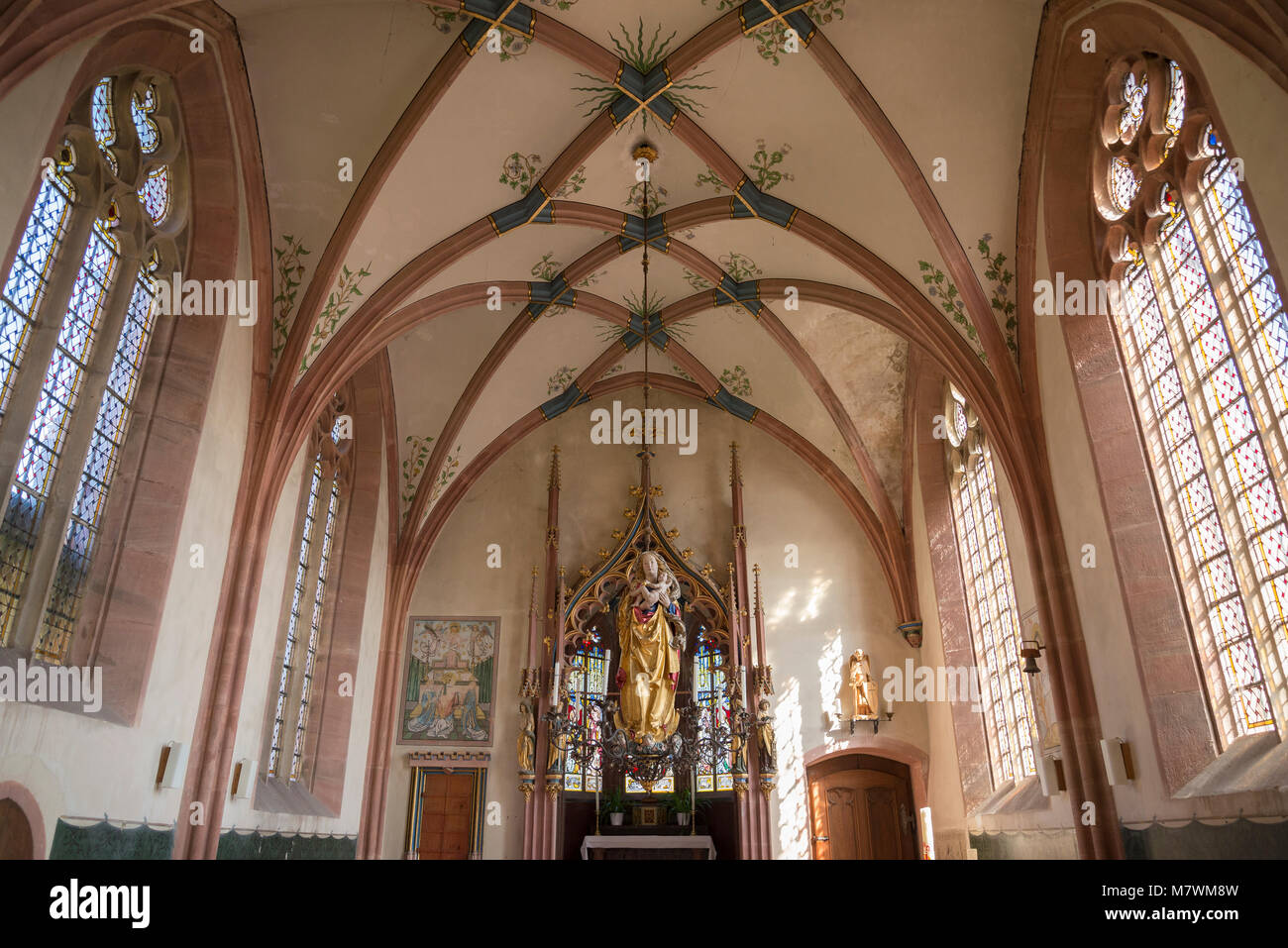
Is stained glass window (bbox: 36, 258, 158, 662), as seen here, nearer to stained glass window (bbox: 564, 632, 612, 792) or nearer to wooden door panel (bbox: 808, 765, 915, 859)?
stained glass window (bbox: 564, 632, 612, 792)

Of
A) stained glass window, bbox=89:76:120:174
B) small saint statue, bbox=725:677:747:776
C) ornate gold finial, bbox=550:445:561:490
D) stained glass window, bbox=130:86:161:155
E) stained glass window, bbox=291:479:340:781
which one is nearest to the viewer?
stained glass window, bbox=89:76:120:174

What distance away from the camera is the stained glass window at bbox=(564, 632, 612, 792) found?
42.9ft

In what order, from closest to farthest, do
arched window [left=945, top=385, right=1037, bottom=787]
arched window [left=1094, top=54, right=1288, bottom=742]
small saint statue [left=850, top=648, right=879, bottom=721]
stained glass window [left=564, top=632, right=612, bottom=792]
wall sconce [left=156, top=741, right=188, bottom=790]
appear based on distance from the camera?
arched window [left=1094, top=54, right=1288, bottom=742], wall sconce [left=156, top=741, right=188, bottom=790], arched window [left=945, top=385, right=1037, bottom=787], small saint statue [left=850, top=648, right=879, bottom=721], stained glass window [left=564, top=632, right=612, bottom=792]

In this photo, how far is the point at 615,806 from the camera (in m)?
13.0

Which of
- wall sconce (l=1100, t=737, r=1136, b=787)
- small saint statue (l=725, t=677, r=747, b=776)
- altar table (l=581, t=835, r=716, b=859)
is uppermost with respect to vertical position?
small saint statue (l=725, t=677, r=747, b=776)

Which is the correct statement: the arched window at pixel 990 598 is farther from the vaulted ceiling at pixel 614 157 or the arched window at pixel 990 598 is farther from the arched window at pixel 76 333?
the arched window at pixel 76 333

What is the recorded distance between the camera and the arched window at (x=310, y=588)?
434 inches

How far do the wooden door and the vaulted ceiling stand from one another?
593 cm

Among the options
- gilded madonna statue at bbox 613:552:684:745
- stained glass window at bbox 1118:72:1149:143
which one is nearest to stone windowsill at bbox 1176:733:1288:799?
stained glass window at bbox 1118:72:1149:143

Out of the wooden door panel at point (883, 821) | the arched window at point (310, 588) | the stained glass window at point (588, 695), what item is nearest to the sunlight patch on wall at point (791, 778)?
the wooden door panel at point (883, 821)

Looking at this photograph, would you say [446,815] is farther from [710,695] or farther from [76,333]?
[76,333]

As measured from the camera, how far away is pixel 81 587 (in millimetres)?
7332

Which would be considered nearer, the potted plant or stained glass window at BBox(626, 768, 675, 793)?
the potted plant

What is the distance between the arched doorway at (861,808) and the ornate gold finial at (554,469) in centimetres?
592
